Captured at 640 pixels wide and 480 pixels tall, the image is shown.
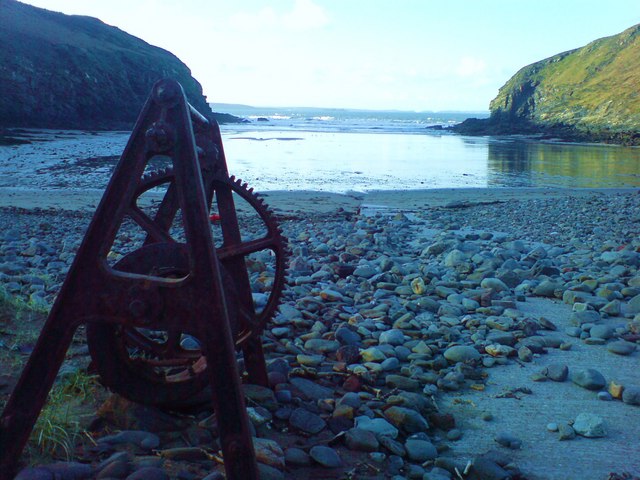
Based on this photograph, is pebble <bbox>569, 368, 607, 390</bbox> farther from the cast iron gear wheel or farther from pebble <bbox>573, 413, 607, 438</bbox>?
the cast iron gear wheel

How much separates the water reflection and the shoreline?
6.95 feet

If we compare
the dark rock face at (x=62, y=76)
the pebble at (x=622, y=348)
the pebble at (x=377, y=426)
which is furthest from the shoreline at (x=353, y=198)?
the dark rock face at (x=62, y=76)

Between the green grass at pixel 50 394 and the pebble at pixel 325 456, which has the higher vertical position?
the green grass at pixel 50 394

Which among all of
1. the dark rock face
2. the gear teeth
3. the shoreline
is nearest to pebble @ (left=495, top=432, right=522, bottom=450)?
the gear teeth

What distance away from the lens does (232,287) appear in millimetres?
2988

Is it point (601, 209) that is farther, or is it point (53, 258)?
point (601, 209)

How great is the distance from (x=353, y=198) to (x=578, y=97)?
2100 inches

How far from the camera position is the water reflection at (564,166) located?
21.9m

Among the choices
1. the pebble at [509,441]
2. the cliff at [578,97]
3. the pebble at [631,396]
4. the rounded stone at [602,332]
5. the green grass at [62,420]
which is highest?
the cliff at [578,97]

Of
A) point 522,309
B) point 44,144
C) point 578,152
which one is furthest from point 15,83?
point 522,309

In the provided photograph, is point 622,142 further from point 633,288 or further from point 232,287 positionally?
point 232,287

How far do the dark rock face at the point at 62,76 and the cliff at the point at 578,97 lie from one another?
32517 millimetres

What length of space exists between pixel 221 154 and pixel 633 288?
15.4 ft

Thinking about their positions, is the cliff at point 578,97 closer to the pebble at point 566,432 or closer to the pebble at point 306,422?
the pebble at point 566,432
